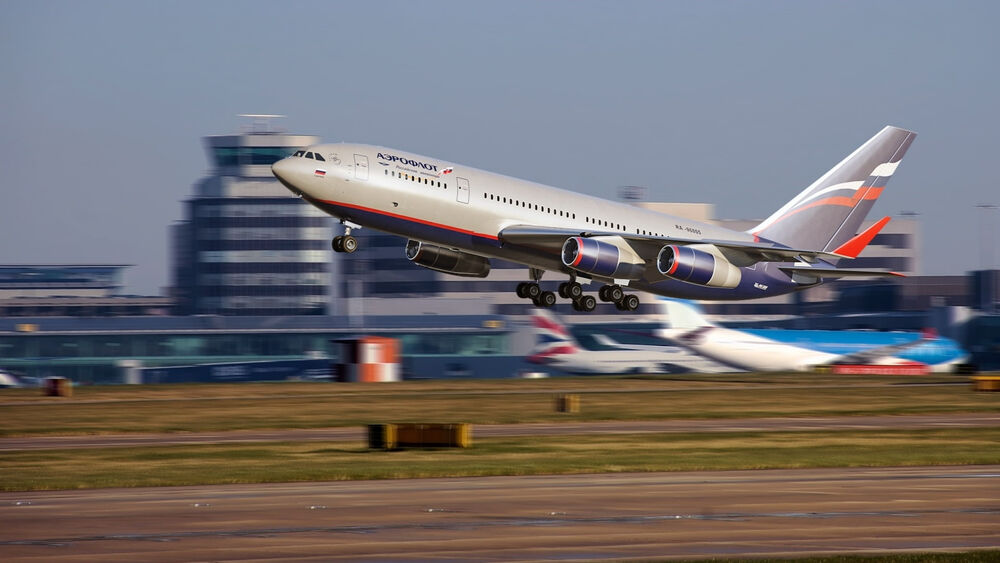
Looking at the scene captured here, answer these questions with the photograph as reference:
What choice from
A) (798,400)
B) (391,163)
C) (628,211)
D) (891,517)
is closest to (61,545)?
(891,517)

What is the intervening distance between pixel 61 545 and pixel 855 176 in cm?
5622

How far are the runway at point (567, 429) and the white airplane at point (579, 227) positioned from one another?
24.2 ft

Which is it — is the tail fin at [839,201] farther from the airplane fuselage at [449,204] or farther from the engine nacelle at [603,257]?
the engine nacelle at [603,257]

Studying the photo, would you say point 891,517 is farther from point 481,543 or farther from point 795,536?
point 481,543

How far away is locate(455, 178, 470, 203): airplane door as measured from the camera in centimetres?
5378

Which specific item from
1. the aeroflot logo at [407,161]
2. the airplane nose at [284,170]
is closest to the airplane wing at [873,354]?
the aeroflot logo at [407,161]

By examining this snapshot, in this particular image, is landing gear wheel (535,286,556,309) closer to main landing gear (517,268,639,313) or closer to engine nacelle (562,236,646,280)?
main landing gear (517,268,639,313)

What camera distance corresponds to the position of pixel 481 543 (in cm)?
2459

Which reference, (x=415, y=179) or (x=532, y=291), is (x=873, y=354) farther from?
(x=415, y=179)

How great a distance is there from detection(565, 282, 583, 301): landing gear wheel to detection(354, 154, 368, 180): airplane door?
14504mm

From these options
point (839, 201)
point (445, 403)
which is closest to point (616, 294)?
point (445, 403)

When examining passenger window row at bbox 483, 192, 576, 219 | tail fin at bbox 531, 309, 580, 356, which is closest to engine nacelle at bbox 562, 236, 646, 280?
passenger window row at bbox 483, 192, 576, 219

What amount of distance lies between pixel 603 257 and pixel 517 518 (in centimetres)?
2999

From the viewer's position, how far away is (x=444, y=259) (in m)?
59.5
